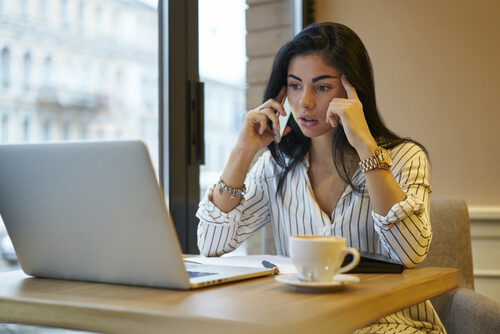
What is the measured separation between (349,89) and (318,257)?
75cm

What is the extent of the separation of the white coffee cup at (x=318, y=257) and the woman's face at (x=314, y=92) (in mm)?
677

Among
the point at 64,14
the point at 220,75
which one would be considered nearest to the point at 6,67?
the point at 64,14

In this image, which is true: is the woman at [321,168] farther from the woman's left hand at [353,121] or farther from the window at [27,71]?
the window at [27,71]

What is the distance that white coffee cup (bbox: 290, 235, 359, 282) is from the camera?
31.9 inches

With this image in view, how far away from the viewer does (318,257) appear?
0.81 m

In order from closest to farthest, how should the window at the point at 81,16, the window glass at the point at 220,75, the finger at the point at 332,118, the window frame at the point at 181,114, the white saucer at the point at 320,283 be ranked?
the white saucer at the point at 320,283 < the finger at the point at 332,118 < the window at the point at 81,16 < the window frame at the point at 181,114 < the window glass at the point at 220,75

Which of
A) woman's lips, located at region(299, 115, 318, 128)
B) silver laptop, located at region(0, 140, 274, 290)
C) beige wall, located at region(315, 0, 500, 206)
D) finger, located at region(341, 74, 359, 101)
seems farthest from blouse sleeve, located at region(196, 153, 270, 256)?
beige wall, located at region(315, 0, 500, 206)

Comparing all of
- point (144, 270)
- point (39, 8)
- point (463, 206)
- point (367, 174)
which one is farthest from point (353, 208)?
point (39, 8)

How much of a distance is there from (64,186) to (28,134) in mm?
746

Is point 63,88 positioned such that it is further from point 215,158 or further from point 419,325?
point 419,325

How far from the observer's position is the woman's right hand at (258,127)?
1486 millimetres

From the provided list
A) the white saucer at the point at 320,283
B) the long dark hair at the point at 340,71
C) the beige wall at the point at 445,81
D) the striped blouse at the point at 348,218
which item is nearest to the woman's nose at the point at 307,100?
the long dark hair at the point at 340,71

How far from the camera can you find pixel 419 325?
1297mm

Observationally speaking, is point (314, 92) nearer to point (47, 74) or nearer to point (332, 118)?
point (332, 118)
